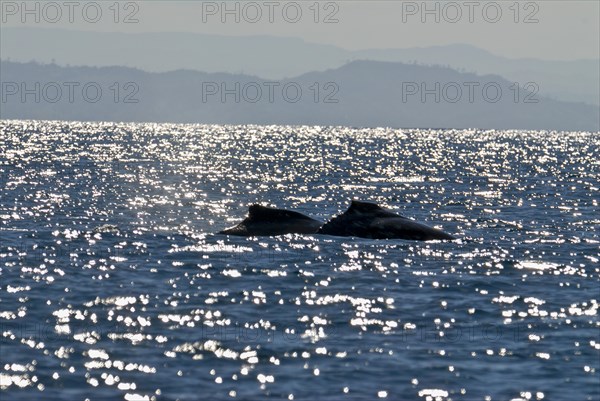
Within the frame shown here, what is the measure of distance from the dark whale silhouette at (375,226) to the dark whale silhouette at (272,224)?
35.9 inches

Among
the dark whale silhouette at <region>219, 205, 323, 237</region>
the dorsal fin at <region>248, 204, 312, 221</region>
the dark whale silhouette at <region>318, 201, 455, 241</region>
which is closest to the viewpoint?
the dark whale silhouette at <region>318, 201, 455, 241</region>

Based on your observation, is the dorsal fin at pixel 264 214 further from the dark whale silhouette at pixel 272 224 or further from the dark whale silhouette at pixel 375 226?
the dark whale silhouette at pixel 375 226

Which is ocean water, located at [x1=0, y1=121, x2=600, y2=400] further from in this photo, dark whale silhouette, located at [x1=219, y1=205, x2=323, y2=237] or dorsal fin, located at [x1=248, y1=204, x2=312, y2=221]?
dorsal fin, located at [x1=248, y1=204, x2=312, y2=221]

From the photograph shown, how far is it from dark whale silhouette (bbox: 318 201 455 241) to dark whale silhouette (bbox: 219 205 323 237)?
913 mm

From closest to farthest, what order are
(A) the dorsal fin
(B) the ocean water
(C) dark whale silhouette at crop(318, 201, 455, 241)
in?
(B) the ocean water
(C) dark whale silhouette at crop(318, 201, 455, 241)
(A) the dorsal fin

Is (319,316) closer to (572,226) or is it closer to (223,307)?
(223,307)

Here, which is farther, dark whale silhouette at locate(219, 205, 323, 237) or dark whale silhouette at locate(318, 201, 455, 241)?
dark whale silhouette at locate(219, 205, 323, 237)

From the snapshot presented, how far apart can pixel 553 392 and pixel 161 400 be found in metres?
7.30

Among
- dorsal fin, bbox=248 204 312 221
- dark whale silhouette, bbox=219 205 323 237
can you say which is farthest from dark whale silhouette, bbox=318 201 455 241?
dorsal fin, bbox=248 204 312 221

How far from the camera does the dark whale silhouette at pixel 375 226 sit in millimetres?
43656

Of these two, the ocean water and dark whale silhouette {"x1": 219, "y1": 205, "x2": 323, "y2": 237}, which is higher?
dark whale silhouette {"x1": 219, "y1": 205, "x2": 323, "y2": 237}

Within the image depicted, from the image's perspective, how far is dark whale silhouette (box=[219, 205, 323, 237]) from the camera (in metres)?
45.1

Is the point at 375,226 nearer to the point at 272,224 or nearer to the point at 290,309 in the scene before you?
the point at 272,224

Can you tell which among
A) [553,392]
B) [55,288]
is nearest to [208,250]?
[55,288]
